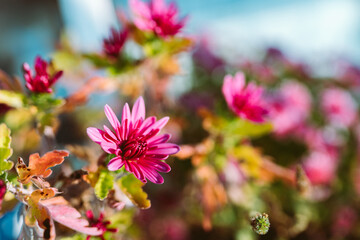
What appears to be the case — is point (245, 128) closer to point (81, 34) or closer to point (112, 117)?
point (112, 117)

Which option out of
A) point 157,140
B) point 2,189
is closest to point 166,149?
point 157,140

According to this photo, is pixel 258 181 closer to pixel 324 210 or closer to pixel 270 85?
pixel 324 210

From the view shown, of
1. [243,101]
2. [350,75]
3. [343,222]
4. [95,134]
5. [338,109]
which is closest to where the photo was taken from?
[95,134]

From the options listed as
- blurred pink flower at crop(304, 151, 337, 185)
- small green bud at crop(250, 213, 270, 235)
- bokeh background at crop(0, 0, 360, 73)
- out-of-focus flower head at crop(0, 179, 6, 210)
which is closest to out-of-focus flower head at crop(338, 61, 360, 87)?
bokeh background at crop(0, 0, 360, 73)

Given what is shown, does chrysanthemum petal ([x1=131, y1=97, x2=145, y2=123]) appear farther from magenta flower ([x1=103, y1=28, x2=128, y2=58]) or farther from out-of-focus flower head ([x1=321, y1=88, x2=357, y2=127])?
out-of-focus flower head ([x1=321, y1=88, x2=357, y2=127])

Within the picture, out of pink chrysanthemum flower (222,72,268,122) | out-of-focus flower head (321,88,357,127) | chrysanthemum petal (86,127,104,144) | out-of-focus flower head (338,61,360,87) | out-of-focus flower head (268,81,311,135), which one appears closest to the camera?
chrysanthemum petal (86,127,104,144)

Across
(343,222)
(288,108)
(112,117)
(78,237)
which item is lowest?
(343,222)

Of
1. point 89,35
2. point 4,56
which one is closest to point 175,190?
point 89,35

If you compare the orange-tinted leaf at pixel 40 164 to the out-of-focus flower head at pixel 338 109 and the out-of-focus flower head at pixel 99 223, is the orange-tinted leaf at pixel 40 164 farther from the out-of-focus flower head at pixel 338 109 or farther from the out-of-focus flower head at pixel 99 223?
the out-of-focus flower head at pixel 338 109
